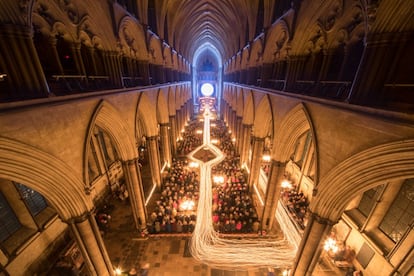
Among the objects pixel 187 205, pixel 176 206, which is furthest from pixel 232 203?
pixel 176 206

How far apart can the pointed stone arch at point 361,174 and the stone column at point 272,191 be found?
9.46ft

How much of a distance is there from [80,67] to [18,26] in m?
2.36

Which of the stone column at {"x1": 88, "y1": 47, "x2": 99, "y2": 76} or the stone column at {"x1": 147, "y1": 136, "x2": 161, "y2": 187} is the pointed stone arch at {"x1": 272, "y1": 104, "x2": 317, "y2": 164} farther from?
the stone column at {"x1": 88, "y1": 47, "x2": 99, "y2": 76}

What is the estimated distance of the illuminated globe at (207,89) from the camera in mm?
45844

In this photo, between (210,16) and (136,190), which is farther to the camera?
(210,16)

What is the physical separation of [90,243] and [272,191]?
7.92 meters

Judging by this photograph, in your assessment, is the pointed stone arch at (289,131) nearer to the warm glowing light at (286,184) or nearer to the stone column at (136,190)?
the warm glowing light at (286,184)

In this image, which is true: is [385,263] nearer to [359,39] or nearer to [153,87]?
[359,39]

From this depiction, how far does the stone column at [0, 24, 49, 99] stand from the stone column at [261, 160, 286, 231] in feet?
29.1

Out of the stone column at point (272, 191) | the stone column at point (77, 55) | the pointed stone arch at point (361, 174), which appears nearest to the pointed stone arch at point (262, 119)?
the stone column at point (272, 191)

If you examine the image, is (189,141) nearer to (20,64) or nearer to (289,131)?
(289,131)

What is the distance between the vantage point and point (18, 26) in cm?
381

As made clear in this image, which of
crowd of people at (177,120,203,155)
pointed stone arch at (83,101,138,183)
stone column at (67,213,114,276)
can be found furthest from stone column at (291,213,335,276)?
crowd of people at (177,120,203,155)

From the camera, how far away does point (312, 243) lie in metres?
5.80
